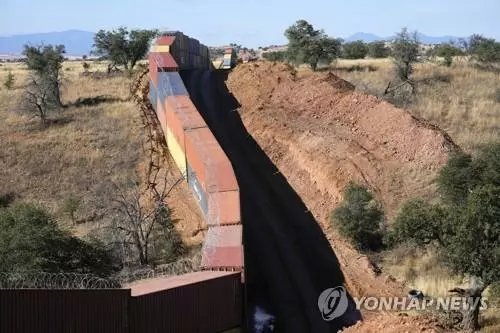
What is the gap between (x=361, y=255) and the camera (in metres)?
20.0

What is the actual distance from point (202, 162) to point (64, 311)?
1263cm

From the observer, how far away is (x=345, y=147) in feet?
93.3

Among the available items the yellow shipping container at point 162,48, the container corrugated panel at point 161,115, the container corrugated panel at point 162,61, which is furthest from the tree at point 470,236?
the yellow shipping container at point 162,48

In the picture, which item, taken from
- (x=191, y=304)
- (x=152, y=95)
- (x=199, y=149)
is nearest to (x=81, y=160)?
(x=152, y=95)

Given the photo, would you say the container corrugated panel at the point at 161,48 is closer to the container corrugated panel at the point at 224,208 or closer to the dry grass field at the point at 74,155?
→ the dry grass field at the point at 74,155

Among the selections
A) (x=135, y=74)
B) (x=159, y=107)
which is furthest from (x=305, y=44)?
(x=159, y=107)

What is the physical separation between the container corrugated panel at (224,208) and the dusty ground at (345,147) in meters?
4.21

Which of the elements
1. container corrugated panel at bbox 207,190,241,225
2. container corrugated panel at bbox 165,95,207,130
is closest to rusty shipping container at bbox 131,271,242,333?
container corrugated panel at bbox 207,190,241,225

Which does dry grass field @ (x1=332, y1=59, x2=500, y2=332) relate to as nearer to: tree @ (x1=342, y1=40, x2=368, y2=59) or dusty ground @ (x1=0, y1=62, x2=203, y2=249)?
dusty ground @ (x1=0, y1=62, x2=203, y2=249)

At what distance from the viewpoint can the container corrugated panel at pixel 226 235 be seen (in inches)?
674

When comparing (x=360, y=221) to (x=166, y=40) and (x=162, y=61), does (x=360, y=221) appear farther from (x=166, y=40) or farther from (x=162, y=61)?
(x=166, y=40)

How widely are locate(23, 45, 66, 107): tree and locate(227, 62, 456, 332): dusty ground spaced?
15847mm

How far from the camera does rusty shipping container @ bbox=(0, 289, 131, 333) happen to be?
10368 millimetres

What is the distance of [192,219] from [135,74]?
109 feet
